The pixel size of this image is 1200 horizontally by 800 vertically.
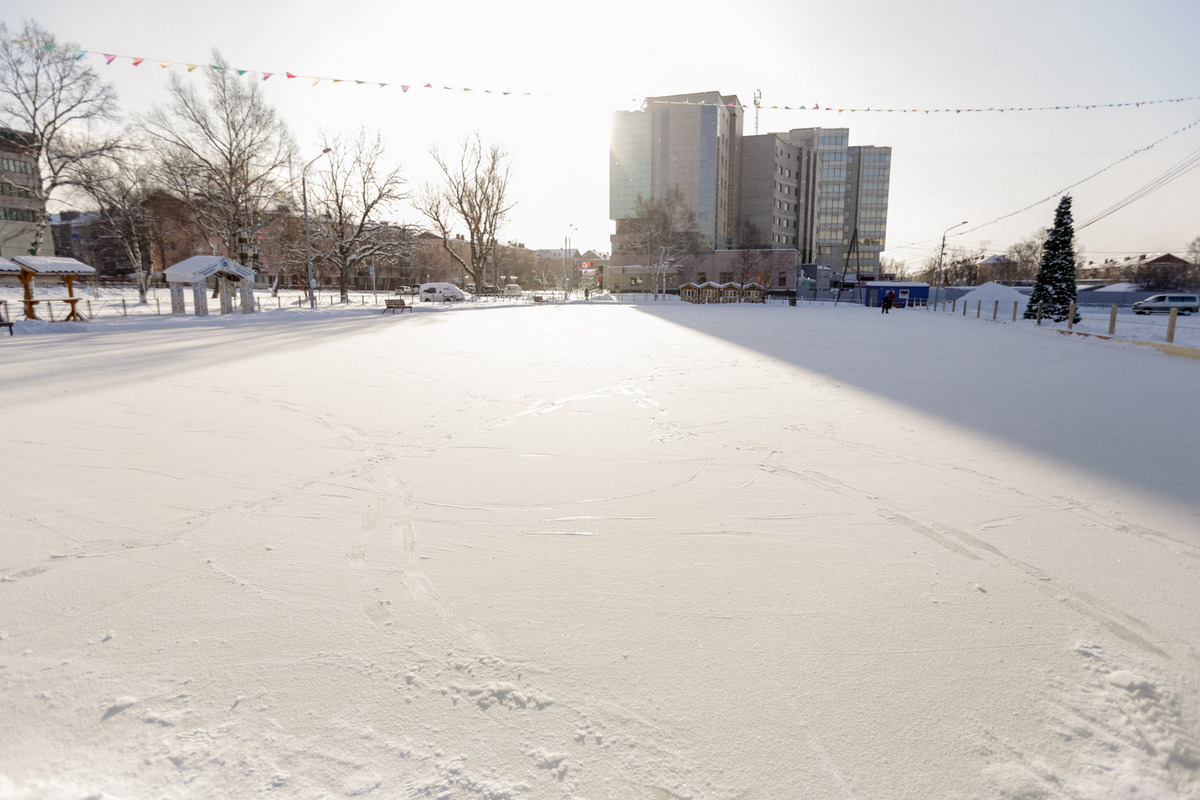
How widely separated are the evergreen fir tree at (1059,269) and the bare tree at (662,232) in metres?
38.3

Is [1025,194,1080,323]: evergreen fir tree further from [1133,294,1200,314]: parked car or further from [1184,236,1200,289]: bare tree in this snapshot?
[1184,236,1200,289]: bare tree

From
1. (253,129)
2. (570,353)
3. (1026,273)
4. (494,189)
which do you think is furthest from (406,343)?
(1026,273)

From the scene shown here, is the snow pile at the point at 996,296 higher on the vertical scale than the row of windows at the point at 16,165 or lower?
lower

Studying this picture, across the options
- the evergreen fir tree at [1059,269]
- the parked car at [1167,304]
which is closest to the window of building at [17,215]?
the evergreen fir tree at [1059,269]

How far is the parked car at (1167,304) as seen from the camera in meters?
40.9

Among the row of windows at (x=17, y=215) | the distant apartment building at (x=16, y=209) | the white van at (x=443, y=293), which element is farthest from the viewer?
the row of windows at (x=17, y=215)

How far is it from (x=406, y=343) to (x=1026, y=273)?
104 m

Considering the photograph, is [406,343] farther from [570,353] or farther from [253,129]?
[253,129]

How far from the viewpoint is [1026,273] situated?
8688 centimetres

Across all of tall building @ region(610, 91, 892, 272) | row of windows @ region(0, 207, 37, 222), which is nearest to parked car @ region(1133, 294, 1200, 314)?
tall building @ region(610, 91, 892, 272)

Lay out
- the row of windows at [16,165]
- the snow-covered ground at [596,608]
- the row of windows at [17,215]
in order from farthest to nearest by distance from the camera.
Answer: the row of windows at [17,215] < the row of windows at [16,165] < the snow-covered ground at [596,608]

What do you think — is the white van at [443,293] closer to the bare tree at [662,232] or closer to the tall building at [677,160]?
the bare tree at [662,232]

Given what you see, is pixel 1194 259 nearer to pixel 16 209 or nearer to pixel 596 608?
pixel 596 608

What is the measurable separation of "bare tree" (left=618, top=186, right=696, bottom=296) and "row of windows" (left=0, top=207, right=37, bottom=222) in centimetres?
6319
